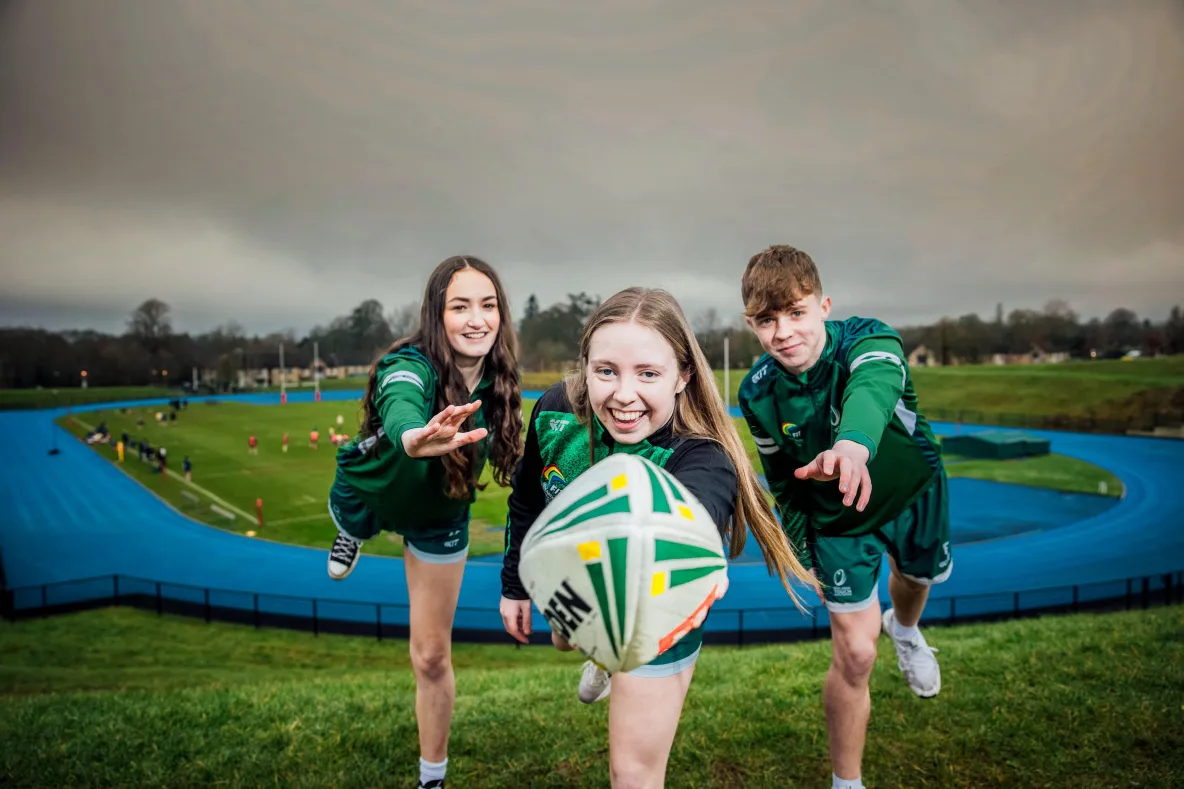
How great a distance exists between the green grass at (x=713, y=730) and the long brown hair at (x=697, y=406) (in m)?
2.02

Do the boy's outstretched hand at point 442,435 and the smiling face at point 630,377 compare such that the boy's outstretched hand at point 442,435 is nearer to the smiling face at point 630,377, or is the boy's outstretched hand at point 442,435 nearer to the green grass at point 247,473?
the smiling face at point 630,377

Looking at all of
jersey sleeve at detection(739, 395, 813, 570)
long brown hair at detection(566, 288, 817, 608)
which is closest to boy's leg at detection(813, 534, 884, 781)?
jersey sleeve at detection(739, 395, 813, 570)

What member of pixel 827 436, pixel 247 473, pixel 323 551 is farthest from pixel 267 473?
pixel 827 436

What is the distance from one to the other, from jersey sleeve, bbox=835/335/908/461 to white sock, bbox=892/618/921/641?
1837mm

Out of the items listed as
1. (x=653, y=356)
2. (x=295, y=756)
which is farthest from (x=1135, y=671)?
(x=295, y=756)

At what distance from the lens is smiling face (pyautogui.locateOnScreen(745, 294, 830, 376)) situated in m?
2.88

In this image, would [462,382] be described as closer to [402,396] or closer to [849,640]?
[402,396]

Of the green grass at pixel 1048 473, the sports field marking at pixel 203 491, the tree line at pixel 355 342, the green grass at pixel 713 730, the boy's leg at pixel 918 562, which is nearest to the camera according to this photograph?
the boy's leg at pixel 918 562

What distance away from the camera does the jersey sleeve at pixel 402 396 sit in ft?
7.99

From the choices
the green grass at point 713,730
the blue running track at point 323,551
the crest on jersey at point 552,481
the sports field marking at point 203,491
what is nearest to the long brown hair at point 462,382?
the crest on jersey at point 552,481

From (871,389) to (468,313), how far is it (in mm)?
1851

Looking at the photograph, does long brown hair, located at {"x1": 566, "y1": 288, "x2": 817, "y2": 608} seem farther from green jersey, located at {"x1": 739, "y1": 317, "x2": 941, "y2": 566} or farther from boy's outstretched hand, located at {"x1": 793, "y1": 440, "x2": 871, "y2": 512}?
green jersey, located at {"x1": 739, "y1": 317, "x2": 941, "y2": 566}

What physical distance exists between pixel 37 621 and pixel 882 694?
716 inches

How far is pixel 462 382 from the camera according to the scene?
3.19 metres
